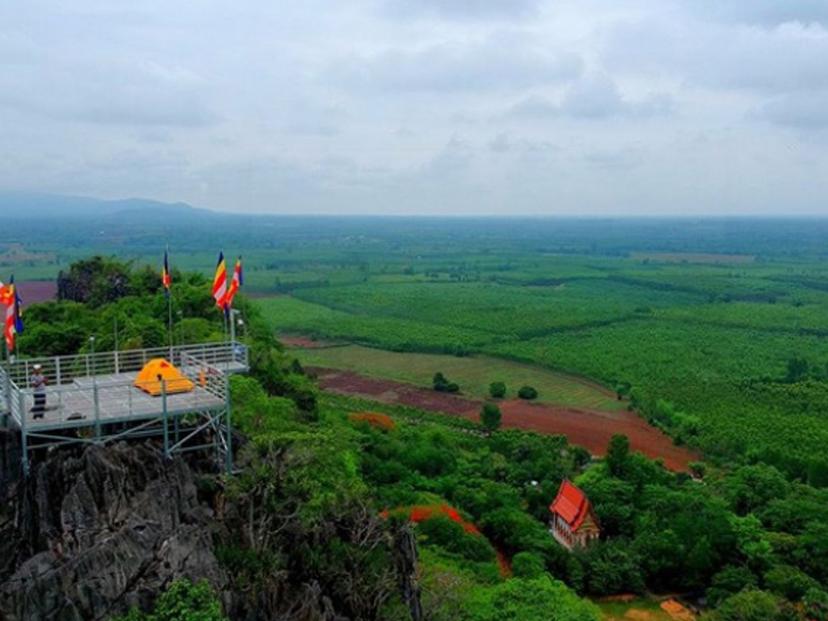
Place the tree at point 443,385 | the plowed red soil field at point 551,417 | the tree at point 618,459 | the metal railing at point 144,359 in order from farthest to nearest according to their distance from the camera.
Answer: the tree at point 443,385 < the plowed red soil field at point 551,417 < the tree at point 618,459 < the metal railing at point 144,359

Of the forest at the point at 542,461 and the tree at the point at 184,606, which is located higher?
the tree at the point at 184,606

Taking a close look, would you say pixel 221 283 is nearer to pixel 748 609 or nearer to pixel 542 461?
pixel 748 609

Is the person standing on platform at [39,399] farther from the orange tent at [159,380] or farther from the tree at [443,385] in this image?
the tree at [443,385]

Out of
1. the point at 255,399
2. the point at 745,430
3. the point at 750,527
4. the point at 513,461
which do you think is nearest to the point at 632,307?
the point at 745,430

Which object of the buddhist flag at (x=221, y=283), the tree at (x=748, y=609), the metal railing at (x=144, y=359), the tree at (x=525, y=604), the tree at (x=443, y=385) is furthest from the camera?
the tree at (x=443, y=385)

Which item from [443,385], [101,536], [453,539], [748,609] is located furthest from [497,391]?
[101,536]

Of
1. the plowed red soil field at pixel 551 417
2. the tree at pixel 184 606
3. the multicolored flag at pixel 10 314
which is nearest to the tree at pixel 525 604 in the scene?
the tree at pixel 184 606

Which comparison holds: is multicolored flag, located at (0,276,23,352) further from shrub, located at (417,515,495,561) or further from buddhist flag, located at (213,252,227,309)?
shrub, located at (417,515,495,561)

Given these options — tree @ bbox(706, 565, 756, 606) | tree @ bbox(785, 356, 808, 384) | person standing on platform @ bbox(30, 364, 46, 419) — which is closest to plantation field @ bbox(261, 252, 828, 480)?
tree @ bbox(785, 356, 808, 384)
